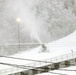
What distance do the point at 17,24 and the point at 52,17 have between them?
21.0 feet

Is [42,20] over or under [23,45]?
over

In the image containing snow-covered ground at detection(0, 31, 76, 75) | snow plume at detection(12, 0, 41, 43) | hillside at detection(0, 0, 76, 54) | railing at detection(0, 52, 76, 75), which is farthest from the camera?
hillside at detection(0, 0, 76, 54)

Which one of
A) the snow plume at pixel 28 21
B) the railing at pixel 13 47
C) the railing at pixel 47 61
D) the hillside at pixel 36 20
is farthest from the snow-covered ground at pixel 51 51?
the snow plume at pixel 28 21

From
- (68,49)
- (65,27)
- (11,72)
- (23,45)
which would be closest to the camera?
(11,72)

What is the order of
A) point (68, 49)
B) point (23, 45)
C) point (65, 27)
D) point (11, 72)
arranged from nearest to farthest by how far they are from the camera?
point (11, 72) → point (68, 49) → point (23, 45) → point (65, 27)

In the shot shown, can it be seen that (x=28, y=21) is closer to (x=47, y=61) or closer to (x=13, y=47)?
(x=13, y=47)

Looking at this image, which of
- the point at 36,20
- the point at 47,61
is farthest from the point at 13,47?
the point at 47,61

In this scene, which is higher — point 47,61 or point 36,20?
point 36,20

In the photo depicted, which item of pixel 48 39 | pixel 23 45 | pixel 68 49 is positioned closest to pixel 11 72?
pixel 68 49

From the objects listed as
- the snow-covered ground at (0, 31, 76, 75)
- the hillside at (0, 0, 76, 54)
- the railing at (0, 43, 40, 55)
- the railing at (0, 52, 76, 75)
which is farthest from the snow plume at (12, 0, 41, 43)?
the railing at (0, 52, 76, 75)

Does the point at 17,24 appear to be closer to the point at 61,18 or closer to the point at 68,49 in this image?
the point at 61,18

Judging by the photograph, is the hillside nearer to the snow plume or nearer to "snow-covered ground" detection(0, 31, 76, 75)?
the snow plume

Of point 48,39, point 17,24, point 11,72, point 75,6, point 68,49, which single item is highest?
point 75,6

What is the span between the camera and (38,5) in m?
44.2
